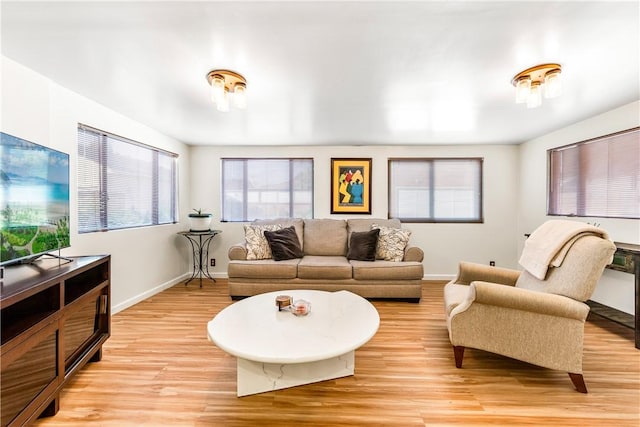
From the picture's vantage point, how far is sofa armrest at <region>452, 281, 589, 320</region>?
1726 millimetres

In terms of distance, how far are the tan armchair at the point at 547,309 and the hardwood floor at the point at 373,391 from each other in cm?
18

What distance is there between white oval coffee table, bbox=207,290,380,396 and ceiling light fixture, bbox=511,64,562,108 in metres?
1.94

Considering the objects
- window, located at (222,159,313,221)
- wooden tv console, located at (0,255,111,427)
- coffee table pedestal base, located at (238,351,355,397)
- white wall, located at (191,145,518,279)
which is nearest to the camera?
wooden tv console, located at (0,255,111,427)

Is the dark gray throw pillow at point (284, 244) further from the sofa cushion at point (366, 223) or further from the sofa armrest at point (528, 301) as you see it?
the sofa armrest at point (528, 301)

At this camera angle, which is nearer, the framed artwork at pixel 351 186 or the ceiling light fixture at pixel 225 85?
the ceiling light fixture at pixel 225 85

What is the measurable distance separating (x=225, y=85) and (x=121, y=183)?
1909 millimetres

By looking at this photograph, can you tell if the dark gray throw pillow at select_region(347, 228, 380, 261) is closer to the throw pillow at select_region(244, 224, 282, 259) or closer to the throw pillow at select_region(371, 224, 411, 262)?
the throw pillow at select_region(371, 224, 411, 262)

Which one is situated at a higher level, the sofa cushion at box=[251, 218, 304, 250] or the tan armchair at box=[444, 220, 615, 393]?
the sofa cushion at box=[251, 218, 304, 250]

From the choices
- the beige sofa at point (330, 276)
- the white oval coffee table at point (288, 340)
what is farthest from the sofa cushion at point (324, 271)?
the white oval coffee table at point (288, 340)

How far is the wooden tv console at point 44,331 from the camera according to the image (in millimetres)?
1241

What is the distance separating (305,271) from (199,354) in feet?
4.73

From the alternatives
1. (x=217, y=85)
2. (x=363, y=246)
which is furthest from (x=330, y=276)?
(x=217, y=85)

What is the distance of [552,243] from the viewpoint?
A: 6.64 ft

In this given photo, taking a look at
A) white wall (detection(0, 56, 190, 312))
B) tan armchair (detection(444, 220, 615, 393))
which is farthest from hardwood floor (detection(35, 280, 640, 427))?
white wall (detection(0, 56, 190, 312))
